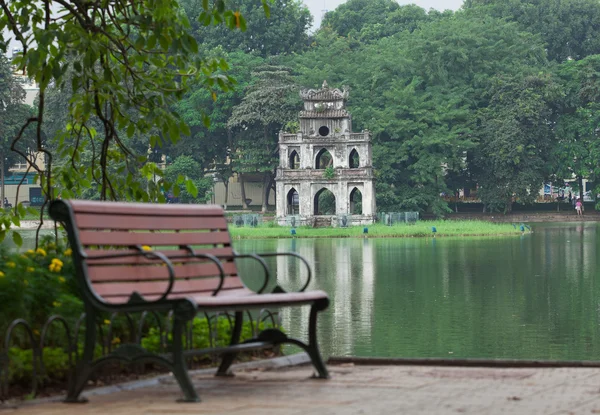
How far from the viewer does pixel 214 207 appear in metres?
6.70

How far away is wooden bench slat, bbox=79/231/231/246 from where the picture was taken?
600 centimetres

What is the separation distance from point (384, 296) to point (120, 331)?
1549 cm

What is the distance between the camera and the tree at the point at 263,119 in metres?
62.2

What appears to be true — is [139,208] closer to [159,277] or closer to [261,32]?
[159,277]

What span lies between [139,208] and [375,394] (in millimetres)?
1571

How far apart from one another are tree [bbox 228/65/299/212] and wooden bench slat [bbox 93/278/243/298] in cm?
5513

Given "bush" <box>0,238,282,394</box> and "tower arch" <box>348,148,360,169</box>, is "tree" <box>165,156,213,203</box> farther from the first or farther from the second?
"bush" <box>0,238,282,394</box>

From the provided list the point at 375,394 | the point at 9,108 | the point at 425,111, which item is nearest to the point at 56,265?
the point at 375,394

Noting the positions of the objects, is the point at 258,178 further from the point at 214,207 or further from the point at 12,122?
the point at 214,207

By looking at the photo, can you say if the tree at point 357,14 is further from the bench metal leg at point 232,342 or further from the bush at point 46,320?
the bench metal leg at point 232,342

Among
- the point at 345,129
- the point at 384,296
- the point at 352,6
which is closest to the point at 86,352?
the point at 384,296

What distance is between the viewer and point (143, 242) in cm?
637

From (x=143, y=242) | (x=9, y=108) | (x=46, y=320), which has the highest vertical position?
(x=9, y=108)

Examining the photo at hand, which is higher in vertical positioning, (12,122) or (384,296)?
(12,122)
